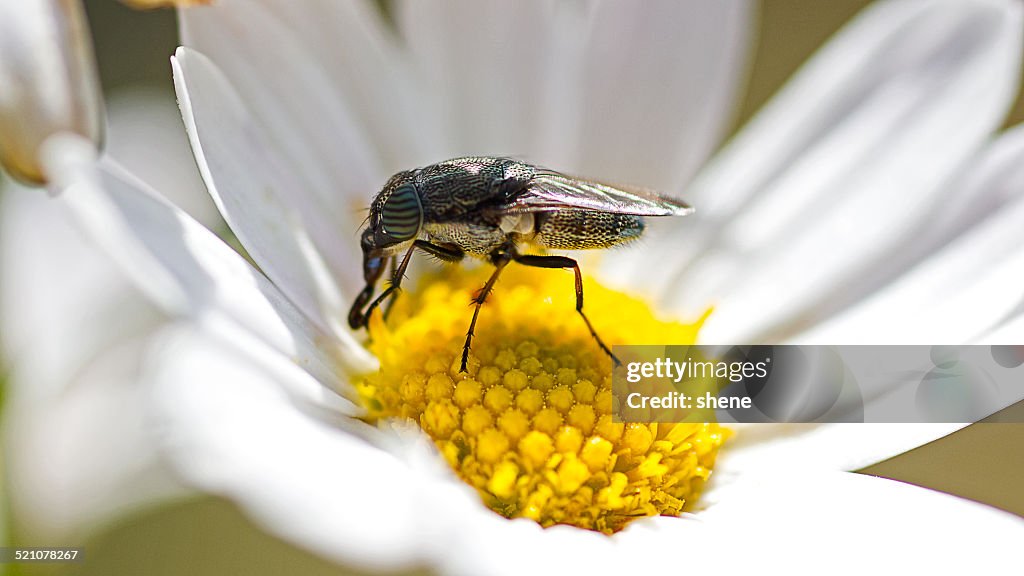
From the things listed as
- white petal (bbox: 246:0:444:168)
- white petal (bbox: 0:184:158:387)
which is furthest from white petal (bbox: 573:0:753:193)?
white petal (bbox: 0:184:158:387)

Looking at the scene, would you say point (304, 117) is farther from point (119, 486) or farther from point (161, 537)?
point (161, 537)

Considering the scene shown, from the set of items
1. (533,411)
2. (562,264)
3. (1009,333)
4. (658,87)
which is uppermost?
(658,87)

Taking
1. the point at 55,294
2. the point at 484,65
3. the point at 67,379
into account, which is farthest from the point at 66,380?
the point at 484,65

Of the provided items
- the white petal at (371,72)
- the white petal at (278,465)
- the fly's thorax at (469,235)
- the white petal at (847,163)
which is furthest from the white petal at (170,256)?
the white petal at (847,163)

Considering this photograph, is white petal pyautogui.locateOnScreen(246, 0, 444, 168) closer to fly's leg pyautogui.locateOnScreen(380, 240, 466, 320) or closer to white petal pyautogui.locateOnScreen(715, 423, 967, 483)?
fly's leg pyautogui.locateOnScreen(380, 240, 466, 320)

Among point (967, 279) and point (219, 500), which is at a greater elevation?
point (967, 279)

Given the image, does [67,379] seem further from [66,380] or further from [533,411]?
[533,411]

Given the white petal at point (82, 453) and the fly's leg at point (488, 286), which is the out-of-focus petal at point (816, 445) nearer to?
the fly's leg at point (488, 286)

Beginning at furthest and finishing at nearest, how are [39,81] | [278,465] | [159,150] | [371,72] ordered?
[159,150], [371,72], [39,81], [278,465]
